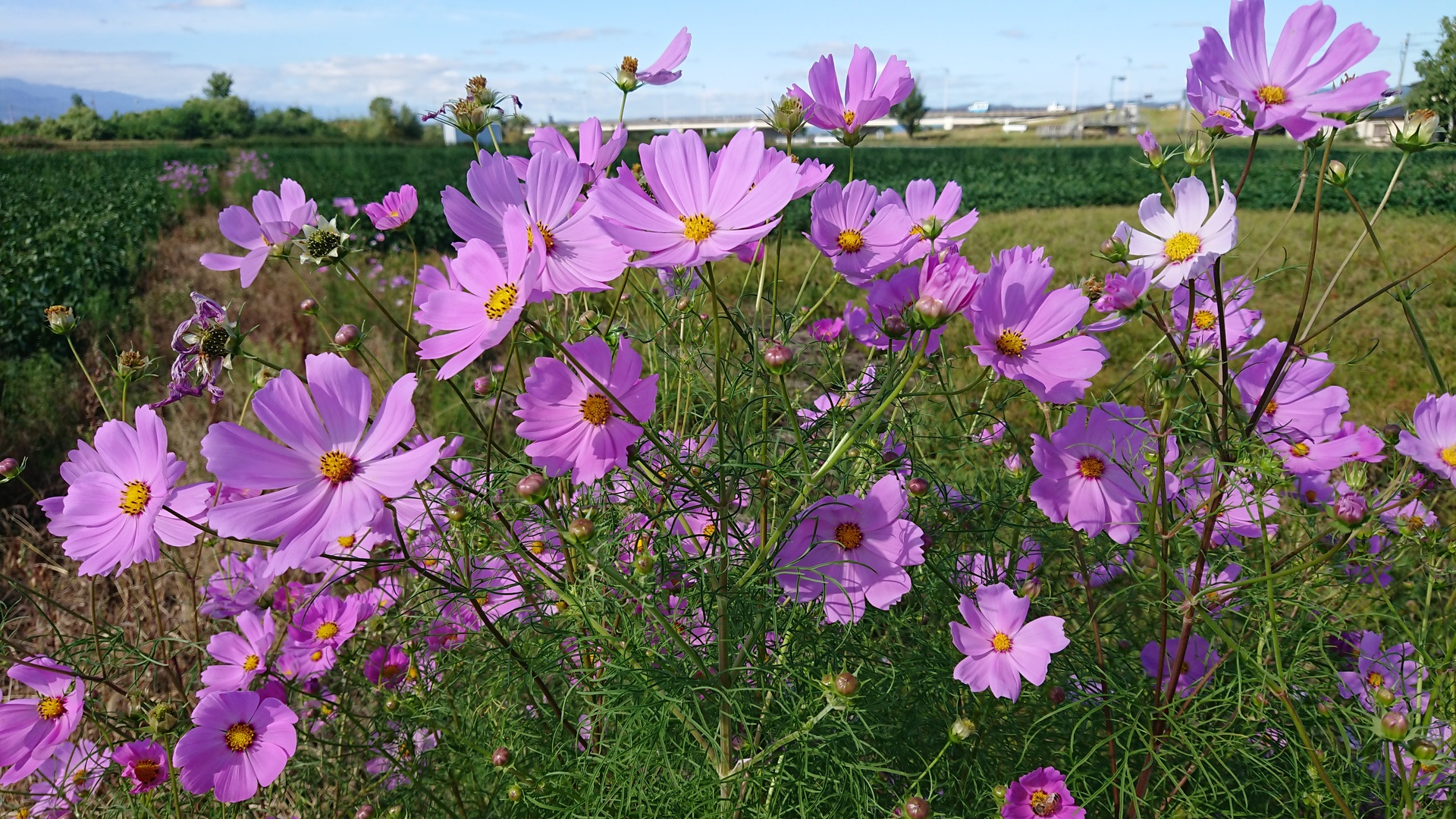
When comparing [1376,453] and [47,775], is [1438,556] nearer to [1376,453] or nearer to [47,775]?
[1376,453]

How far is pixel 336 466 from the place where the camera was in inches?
26.5

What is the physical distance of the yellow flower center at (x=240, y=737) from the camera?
3.06 feet

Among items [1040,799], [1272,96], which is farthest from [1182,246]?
[1040,799]

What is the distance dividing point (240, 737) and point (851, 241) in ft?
2.88

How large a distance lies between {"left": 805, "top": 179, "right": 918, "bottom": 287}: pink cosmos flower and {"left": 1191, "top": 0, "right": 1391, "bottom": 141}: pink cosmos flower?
29cm

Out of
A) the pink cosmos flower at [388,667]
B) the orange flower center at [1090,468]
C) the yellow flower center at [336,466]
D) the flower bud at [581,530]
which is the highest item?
the yellow flower center at [336,466]

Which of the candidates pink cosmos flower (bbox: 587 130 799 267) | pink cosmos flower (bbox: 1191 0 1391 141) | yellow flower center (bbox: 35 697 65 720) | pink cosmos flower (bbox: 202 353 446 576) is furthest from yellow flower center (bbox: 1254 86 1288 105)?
yellow flower center (bbox: 35 697 65 720)

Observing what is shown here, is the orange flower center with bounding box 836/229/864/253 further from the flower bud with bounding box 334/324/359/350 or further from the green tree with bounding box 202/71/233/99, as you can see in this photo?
the green tree with bounding box 202/71/233/99

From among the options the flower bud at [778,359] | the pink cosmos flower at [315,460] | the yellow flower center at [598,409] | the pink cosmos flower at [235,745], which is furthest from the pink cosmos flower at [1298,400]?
the pink cosmos flower at [235,745]

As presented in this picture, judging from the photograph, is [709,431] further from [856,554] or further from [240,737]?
[240,737]

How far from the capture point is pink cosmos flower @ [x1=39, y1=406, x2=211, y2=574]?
78cm

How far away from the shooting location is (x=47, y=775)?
1222 mm

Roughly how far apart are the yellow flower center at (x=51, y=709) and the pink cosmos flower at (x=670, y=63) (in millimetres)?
1037

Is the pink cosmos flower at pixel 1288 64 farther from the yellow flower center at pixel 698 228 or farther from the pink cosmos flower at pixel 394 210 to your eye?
the pink cosmos flower at pixel 394 210
